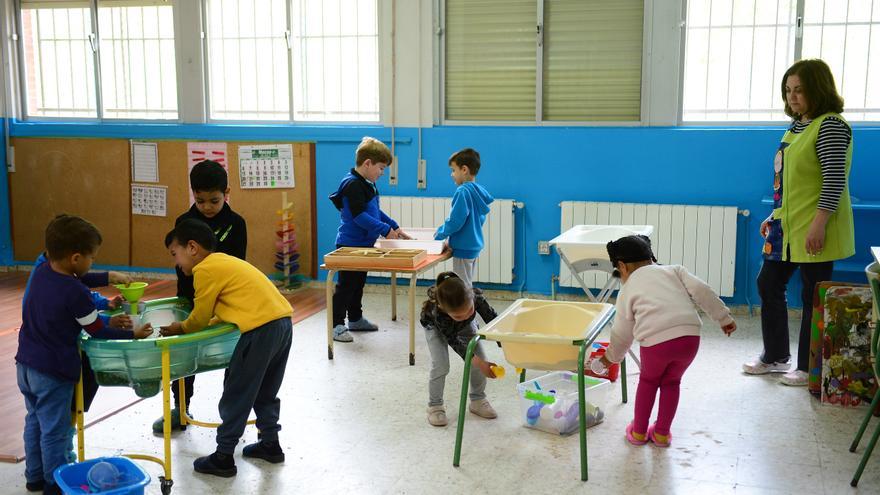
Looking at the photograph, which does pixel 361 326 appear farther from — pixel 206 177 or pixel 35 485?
pixel 35 485

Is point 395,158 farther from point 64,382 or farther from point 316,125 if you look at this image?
point 64,382

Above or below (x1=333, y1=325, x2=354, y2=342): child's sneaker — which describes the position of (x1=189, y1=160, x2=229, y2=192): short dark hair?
above

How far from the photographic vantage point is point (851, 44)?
545 centimetres

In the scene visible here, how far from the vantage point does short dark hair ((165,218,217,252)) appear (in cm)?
310

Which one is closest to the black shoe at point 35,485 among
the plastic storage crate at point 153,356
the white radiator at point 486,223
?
the plastic storage crate at point 153,356

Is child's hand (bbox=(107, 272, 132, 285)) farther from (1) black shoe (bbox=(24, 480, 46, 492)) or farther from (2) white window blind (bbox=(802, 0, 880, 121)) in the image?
(2) white window blind (bbox=(802, 0, 880, 121))

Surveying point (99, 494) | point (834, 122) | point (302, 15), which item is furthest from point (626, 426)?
point (302, 15)

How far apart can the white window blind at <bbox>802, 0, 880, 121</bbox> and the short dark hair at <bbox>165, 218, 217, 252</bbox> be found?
4141 mm

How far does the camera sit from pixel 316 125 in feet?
21.5

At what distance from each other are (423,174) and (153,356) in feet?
12.0

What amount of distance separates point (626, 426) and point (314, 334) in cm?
225

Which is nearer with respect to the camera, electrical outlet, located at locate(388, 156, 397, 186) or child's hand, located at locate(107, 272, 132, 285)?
child's hand, located at locate(107, 272, 132, 285)

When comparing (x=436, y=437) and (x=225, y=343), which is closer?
(x=225, y=343)

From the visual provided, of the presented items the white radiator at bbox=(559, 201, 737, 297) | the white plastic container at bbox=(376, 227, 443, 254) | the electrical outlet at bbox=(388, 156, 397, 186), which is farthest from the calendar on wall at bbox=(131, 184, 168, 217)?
the white radiator at bbox=(559, 201, 737, 297)
